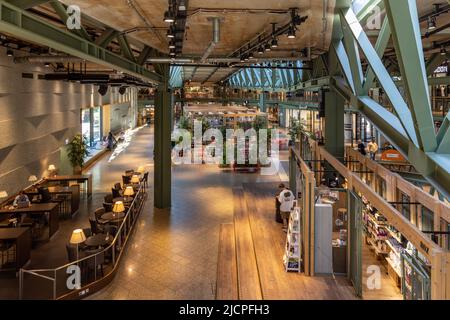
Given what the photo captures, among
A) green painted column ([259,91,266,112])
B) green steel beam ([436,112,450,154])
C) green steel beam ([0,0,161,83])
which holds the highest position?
green painted column ([259,91,266,112])

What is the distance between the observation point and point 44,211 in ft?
32.2

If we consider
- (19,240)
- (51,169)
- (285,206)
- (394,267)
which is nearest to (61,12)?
(19,240)

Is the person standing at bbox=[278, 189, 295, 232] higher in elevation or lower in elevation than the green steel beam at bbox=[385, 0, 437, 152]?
lower

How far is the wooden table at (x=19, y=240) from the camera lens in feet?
25.5

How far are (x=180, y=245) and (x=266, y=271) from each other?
2.67 m

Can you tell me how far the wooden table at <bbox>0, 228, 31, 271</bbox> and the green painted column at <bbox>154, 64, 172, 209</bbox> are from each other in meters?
4.87

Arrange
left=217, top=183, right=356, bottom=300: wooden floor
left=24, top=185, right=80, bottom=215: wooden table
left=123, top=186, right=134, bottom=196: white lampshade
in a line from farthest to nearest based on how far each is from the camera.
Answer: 1. left=123, top=186, right=134, bottom=196: white lampshade
2. left=24, top=185, right=80, bottom=215: wooden table
3. left=217, top=183, right=356, bottom=300: wooden floor

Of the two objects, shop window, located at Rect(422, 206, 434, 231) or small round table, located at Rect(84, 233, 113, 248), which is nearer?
shop window, located at Rect(422, 206, 434, 231)

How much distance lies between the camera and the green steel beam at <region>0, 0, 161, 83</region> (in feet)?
13.5

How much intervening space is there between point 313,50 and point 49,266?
8702 mm

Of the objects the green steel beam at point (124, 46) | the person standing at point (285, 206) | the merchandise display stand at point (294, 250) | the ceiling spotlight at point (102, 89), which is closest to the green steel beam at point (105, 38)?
the green steel beam at point (124, 46)

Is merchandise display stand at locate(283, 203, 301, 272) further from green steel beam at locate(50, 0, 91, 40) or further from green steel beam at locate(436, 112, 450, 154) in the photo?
green steel beam at locate(50, 0, 91, 40)

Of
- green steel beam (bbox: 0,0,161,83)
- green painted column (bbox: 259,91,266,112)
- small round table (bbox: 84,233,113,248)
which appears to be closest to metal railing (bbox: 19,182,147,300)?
small round table (bbox: 84,233,113,248)

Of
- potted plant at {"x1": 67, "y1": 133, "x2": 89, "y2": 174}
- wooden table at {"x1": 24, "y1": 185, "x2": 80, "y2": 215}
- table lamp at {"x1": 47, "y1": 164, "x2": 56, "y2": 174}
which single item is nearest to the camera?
wooden table at {"x1": 24, "y1": 185, "x2": 80, "y2": 215}
